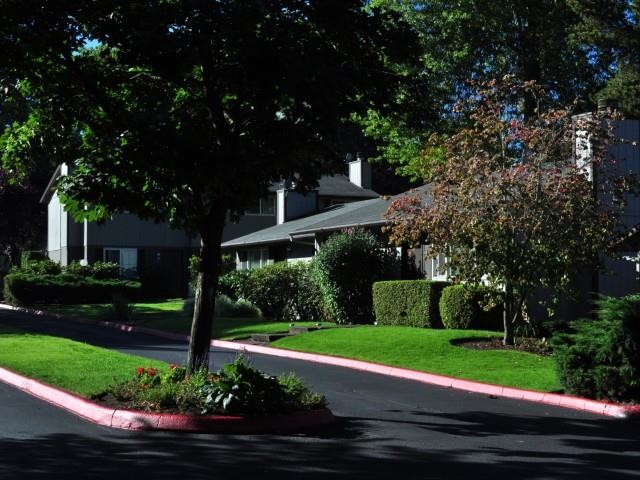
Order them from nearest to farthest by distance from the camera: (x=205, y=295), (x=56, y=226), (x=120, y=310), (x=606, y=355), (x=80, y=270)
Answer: (x=205, y=295), (x=606, y=355), (x=120, y=310), (x=80, y=270), (x=56, y=226)

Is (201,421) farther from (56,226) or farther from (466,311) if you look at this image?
(56,226)

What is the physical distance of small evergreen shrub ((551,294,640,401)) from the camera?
12.4 m

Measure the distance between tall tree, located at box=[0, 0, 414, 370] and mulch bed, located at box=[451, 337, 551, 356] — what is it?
8196mm

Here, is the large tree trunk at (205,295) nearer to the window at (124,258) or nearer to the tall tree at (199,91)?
the tall tree at (199,91)

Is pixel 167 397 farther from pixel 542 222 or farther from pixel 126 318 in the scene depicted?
pixel 126 318

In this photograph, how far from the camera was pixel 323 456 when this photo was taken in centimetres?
878

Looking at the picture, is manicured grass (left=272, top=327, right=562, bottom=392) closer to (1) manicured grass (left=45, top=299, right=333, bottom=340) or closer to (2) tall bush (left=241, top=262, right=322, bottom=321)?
(1) manicured grass (left=45, top=299, right=333, bottom=340)

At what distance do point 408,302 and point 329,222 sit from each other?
7961 millimetres

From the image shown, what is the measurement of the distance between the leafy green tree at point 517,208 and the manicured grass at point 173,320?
762 cm

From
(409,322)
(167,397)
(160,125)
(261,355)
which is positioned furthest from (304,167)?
(409,322)

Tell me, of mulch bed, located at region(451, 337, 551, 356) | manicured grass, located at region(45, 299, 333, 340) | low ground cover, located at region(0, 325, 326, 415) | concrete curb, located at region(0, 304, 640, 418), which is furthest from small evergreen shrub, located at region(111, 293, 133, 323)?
low ground cover, located at region(0, 325, 326, 415)

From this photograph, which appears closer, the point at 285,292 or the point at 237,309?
the point at 285,292

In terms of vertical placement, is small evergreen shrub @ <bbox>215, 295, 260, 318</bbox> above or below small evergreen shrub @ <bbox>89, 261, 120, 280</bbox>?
below

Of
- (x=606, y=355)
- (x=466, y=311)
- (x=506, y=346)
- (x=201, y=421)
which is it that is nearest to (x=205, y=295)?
(x=201, y=421)
